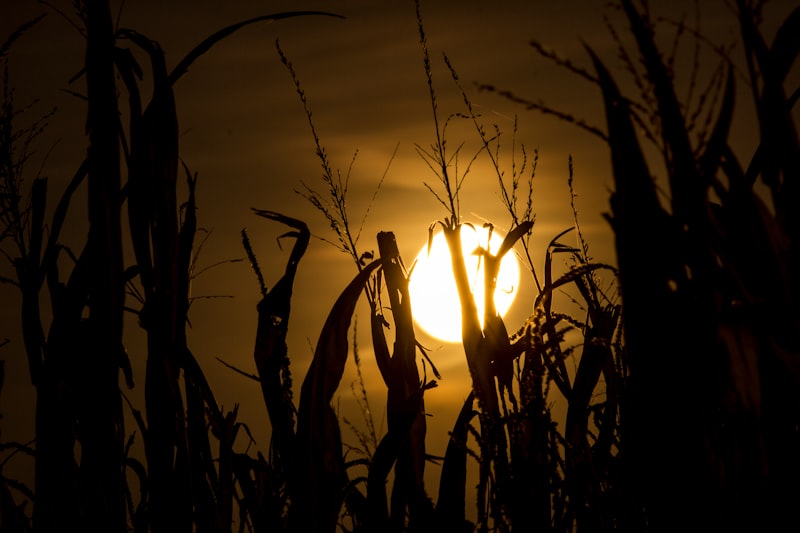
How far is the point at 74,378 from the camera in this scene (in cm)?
124

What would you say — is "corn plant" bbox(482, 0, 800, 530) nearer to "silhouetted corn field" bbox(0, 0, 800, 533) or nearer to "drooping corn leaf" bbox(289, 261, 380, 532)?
"silhouetted corn field" bbox(0, 0, 800, 533)

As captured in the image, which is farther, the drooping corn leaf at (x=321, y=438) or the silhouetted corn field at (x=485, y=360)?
the drooping corn leaf at (x=321, y=438)

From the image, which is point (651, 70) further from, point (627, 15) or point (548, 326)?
point (548, 326)

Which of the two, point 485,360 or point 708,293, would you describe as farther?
point 485,360

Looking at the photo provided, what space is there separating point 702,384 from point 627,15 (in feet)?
1.19

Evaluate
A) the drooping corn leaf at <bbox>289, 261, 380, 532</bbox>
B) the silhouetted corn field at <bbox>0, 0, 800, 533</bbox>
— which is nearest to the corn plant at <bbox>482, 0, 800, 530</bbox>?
the silhouetted corn field at <bbox>0, 0, 800, 533</bbox>

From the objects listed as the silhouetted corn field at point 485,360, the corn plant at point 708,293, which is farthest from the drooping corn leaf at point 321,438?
the corn plant at point 708,293

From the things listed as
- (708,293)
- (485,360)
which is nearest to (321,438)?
(485,360)

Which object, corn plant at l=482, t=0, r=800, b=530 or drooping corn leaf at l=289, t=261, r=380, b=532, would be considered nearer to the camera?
corn plant at l=482, t=0, r=800, b=530

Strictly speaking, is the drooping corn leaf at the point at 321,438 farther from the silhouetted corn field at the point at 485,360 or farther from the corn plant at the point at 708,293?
the corn plant at the point at 708,293

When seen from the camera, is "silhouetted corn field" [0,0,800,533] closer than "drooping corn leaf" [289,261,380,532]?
Yes

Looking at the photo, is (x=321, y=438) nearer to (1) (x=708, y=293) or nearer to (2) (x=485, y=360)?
(2) (x=485, y=360)

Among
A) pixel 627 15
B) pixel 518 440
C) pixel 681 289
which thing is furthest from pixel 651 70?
pixel 518 440

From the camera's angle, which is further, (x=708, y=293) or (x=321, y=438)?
(x=321, y=438)
